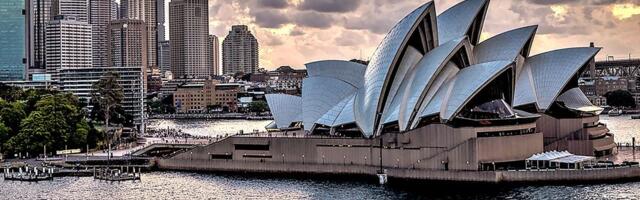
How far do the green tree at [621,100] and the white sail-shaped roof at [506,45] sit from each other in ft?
389

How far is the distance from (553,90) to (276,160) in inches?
772

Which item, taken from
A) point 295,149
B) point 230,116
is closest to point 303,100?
point 295,149

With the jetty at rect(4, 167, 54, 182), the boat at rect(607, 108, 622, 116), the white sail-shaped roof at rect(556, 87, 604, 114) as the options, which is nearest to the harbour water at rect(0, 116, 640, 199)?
the jetty at rect(4, 167, 54, 182)

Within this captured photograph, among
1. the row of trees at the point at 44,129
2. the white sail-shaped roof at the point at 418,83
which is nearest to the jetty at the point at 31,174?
the row of trees at the point at 44,129

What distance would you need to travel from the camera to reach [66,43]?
183750 mm

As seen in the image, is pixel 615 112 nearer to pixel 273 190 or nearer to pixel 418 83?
pixel 418 83

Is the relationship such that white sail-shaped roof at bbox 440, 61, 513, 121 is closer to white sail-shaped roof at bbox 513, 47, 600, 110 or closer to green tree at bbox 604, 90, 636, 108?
white sail-shaped roof at bbox 513, 47, 600, 110

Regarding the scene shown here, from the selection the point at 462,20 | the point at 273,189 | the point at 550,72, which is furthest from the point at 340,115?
the point at 550,72

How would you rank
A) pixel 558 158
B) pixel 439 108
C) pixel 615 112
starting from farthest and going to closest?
1. pixel 615 112
2. pixel 439 108
3. pixel 558 158

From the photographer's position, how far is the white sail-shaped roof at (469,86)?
50.5m

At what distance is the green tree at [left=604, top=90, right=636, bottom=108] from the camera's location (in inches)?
6580

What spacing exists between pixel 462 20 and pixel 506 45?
11.2 feet

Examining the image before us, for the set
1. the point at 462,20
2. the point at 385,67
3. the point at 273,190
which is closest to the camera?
the point at 273,190

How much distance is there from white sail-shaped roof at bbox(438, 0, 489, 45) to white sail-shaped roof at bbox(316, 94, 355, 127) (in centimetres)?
769
